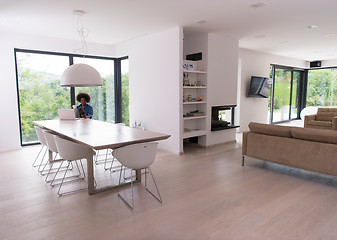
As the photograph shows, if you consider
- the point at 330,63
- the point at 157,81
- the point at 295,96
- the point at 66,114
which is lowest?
the point at 66,114

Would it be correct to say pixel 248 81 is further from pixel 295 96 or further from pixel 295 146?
pixel 295 146

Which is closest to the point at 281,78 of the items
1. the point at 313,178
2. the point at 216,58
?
the point at 216,58

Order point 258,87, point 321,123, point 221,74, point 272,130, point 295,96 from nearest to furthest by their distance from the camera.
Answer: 1. point 272,130
2. point 221,74
3. point 321,123
4. point 258,87
5. point 295,96

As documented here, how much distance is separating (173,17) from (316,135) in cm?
306

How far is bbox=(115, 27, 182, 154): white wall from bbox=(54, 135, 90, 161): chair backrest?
2371mm

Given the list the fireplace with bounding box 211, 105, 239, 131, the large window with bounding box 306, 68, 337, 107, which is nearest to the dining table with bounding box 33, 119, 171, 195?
the fireplace with bounding box 211, 105, 239, 131

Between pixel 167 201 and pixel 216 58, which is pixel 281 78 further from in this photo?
pixel 167 201

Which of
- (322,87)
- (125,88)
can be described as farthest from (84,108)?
(322,87)

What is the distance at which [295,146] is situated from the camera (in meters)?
3.78

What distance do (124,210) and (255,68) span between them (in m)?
6.98

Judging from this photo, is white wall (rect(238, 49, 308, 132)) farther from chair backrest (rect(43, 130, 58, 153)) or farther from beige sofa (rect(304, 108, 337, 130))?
chair backrest (rect(43, 130, 58, 153))

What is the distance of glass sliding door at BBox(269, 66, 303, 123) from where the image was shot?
9.59 meters

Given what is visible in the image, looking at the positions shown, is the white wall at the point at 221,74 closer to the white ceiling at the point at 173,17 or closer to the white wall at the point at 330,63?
the white ceiling at the point at 173,17

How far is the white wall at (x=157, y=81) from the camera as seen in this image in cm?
525
